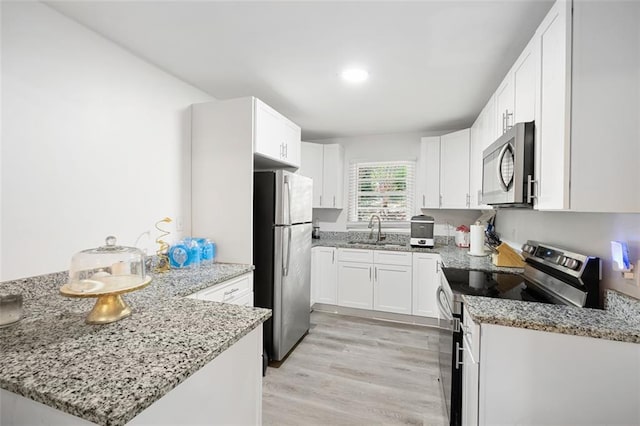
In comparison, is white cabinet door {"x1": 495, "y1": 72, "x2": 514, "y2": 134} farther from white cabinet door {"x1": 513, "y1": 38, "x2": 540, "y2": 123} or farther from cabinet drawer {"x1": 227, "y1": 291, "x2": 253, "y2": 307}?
cabinet drawer {"x1": 227, "y1": 291, "x2": 253, "y2": 307}

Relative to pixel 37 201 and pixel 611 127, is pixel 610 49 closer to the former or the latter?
pixel 611 127

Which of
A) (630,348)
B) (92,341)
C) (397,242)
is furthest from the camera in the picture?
(397,242)

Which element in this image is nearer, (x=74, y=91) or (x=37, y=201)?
(x=37, y=201)

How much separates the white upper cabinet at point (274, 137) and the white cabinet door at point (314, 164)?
94 cm

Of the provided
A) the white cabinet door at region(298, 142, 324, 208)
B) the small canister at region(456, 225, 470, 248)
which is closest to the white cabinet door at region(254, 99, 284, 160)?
the white cabinet door at region(298, 142, 324, 208)

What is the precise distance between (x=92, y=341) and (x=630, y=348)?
1.93 m

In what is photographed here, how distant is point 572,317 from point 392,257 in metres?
2.16

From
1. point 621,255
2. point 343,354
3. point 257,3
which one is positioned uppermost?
point 257,3

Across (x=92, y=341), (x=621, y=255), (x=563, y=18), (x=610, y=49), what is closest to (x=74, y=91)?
(x=92, y=341)

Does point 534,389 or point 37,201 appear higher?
point 37,201

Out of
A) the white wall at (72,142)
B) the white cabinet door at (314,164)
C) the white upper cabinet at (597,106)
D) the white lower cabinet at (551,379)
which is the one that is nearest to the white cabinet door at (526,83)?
the white upper cabinet at (597,106)

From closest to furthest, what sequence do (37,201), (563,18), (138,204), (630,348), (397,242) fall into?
1. (630,348)
2. (563,18)
3. (37,201)
4. (138,204)
5. (397,242)

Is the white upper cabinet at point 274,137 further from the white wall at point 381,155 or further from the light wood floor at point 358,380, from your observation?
the light wood floor at point 358,380

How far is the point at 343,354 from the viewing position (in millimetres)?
2646
